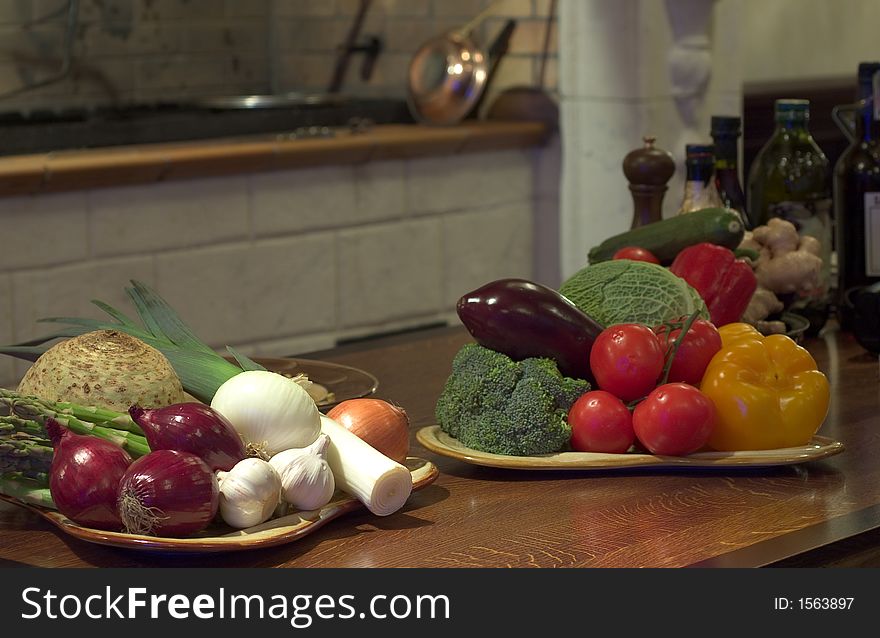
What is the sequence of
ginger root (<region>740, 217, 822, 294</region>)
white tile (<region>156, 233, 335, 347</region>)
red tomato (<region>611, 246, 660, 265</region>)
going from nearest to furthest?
red tomato (<region>611, 246, 660, 265</region>) → ginger root (<region>740, 217, 822, 294</region>) → white tile (<region>156, 233, 335, 347</region>)

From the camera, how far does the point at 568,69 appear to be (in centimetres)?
393

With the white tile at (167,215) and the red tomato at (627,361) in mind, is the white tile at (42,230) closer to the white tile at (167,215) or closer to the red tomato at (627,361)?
the white tile at (167,215)

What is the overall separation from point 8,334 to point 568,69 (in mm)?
1736

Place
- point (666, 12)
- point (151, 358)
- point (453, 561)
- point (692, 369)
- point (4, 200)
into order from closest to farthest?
point (453, 561), point (151, 358), point (692, 369), point (4, 200), point (666, 12)

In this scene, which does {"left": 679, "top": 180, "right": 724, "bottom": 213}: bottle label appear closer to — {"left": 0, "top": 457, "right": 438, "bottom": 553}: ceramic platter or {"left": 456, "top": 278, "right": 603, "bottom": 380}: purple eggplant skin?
{"left": 456, "top": 278, "right": 603, "bottom": 380}: purple eggplant skin

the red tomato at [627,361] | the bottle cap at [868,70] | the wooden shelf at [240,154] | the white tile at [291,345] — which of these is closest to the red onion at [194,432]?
the red tomato at [627,361]

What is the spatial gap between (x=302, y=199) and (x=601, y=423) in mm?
2333

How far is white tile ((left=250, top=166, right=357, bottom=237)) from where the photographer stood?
3488 millimetres

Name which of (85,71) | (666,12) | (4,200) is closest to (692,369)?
(4,200)

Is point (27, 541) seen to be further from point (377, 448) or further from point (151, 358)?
point (377, 448)

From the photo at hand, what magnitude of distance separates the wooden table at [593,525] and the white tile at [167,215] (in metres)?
1.95

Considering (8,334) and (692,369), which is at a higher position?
(692,369)

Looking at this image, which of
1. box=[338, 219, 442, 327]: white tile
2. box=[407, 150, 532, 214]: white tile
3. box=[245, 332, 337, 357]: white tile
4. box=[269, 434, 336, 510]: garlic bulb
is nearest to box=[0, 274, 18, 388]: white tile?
box=[245, 332, 337, 357]: white tile

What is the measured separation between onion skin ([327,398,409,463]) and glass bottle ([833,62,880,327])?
0.98 meters
